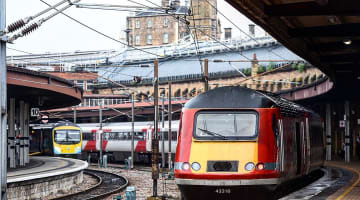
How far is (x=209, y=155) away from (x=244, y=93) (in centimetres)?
191

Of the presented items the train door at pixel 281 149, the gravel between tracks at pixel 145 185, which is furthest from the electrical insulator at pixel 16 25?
the gravel between tracks at pixel 145 185

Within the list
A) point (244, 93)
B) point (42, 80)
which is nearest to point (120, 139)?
point (42, 80)

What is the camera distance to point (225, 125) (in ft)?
53.7

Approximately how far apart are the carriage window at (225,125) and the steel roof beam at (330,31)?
10.4 ft

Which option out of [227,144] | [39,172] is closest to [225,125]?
[227,144]

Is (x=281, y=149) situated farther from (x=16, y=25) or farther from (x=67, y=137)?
(x=67, y=137)

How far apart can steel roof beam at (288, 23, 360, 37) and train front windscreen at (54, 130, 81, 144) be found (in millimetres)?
36722

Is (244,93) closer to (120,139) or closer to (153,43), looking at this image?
(120,139)

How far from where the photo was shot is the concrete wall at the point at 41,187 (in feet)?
78.6

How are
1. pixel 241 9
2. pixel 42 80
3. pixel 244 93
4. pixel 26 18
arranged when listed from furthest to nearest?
pixel 42 80
pixel 244 93
pixel 241 9
pixel 26 18

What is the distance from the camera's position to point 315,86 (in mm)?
41188

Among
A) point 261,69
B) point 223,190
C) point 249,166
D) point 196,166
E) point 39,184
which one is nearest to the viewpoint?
point 223,190

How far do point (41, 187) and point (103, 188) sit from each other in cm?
555

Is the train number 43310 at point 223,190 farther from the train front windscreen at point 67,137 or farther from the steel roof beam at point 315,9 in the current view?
the train front windscreen at point 67,137
